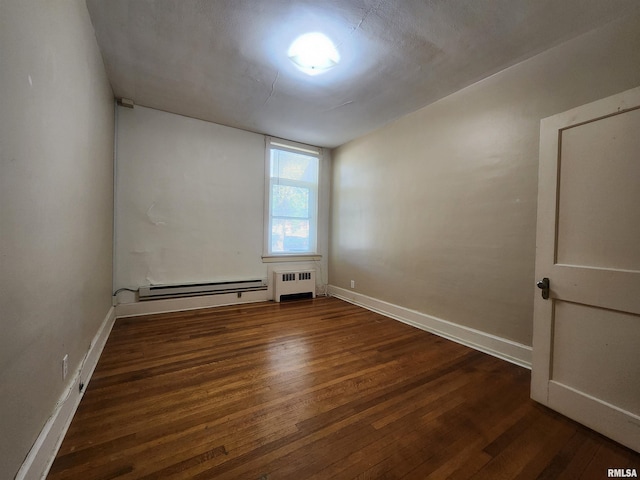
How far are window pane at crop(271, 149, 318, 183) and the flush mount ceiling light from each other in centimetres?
199

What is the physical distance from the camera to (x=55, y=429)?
1234mm

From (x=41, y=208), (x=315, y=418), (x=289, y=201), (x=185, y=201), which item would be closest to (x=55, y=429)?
(x=41, y=208)

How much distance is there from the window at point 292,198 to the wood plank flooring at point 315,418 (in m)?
2.13

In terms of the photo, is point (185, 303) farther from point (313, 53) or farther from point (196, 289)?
point (313, 53)

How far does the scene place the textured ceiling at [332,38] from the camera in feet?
5.75

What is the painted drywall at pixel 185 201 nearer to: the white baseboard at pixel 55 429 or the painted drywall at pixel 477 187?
the white baseboard at pixel 55 429

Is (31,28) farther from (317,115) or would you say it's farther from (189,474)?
(317,115)

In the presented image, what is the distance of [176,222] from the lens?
3541 mm

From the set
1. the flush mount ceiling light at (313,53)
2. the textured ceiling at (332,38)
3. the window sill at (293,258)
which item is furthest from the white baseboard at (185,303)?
the flush mount ceiling light at (313,53)

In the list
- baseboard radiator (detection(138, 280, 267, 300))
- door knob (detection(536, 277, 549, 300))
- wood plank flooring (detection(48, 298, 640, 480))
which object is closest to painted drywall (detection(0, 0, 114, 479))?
wood plank flooring (detection(48, 298, 640, 480))

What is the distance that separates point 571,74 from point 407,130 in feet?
5.17

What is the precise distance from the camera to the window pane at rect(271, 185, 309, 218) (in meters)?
4.29

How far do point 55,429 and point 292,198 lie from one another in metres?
3.70

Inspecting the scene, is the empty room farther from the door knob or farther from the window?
the window
